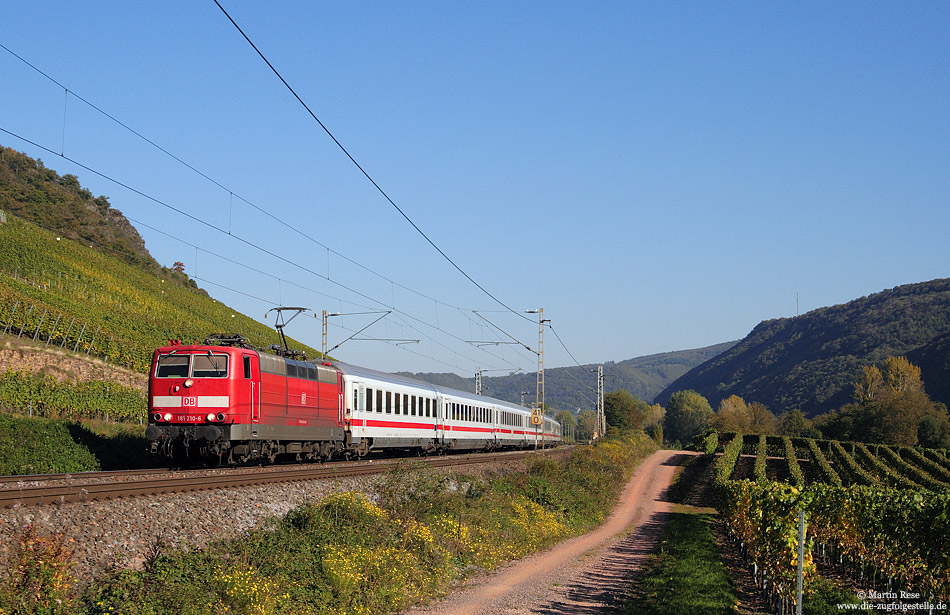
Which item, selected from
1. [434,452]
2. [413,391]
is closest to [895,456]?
[434,452]

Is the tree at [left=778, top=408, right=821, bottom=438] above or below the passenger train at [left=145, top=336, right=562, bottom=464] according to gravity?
below

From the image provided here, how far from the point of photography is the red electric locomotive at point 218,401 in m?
23.9

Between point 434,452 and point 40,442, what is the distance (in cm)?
2609

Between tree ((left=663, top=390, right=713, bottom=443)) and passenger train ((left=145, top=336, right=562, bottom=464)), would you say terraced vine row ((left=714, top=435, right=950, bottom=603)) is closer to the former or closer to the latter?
passenger train ((left=145, top=336, right=562, bottom=464))

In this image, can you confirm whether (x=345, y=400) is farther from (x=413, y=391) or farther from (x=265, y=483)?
(x=265, y=483)

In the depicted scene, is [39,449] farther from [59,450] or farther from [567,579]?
[567,579]

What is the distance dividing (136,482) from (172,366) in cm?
615

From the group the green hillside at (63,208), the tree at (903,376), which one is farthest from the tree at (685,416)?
the green hillside at (63,208)

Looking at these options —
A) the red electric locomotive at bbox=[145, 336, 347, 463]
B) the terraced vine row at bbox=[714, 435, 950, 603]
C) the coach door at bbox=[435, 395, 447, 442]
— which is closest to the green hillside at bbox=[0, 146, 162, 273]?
the coach door at bbox=[435, 395, 447, 442]

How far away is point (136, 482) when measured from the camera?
19047 millimetres

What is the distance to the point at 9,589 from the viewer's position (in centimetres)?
1104

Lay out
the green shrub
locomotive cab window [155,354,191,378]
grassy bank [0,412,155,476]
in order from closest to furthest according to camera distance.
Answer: locomotive cab window [155,354,191,378]
the green shrub
grassy bank [0,412,155,476]

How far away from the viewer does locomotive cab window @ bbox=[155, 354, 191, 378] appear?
2445 cm

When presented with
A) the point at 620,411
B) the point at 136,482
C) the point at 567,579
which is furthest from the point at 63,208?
the point at 567,579
